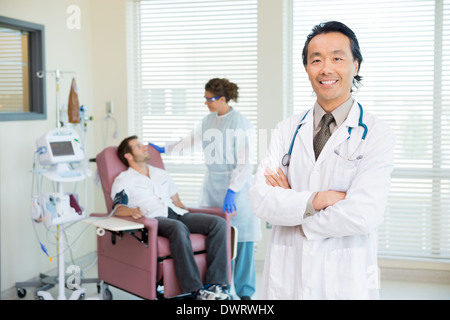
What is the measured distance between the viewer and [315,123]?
1692 mm

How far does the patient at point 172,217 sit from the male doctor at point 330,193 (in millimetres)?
1625

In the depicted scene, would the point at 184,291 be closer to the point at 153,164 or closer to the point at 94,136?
the point at 153,164

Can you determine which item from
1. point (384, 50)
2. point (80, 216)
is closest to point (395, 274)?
point (384, 50)

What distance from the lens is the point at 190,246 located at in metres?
3.30

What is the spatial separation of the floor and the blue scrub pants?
0.09 metres

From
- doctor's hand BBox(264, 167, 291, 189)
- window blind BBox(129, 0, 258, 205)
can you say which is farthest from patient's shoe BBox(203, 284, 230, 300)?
doctor's hand BBox(264, 167, 291, 189)

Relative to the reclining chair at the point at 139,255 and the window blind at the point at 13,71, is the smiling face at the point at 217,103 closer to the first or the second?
the reclining chair at the point at 139,255

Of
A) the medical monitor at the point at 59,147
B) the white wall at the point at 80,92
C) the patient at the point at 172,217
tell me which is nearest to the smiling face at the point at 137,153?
the patient at the point at 172,217

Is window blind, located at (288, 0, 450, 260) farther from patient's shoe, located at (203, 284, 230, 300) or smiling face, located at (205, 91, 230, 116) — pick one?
patient's shoe, located at (203, 284, 230, 300)

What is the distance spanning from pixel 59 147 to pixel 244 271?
1441 millimetres

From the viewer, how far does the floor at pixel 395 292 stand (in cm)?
369

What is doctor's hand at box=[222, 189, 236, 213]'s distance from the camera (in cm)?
354
